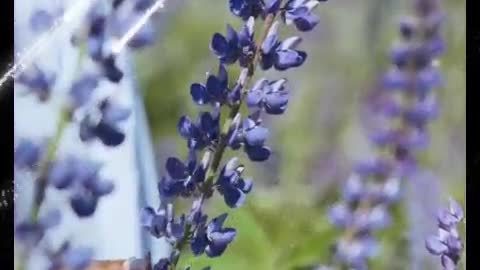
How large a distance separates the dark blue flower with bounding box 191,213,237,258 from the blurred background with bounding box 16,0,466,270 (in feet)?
0.04

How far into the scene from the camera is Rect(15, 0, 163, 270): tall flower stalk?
→ 3.58 ft

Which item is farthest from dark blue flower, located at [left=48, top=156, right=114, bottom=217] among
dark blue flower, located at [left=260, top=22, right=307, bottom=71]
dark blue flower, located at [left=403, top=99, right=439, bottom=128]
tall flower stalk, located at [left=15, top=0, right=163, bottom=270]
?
dark blue flower, located at [left=403, top=99, right=439, bottom=128]

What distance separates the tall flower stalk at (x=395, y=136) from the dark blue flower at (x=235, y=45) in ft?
0.62

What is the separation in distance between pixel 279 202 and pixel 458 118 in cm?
26

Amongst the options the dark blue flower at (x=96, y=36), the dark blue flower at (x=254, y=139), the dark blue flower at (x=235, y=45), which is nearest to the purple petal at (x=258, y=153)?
the dark blue flower at (x=254, y=139)

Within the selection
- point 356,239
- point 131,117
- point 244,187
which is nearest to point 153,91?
point 131,117

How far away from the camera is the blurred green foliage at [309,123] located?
1122 millimetres

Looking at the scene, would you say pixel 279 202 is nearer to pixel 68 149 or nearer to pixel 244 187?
pixel 244 187

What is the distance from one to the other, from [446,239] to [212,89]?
37 centimetres

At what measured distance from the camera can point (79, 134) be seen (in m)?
1.10

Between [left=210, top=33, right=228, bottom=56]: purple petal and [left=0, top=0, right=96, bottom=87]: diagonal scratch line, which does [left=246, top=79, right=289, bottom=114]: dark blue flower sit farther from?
[left=0, top=0, right=96, bottom=87]: diagonal scratch line

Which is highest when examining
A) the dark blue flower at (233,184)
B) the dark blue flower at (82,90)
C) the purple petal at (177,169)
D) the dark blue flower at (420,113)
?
the dark blue flower at (82,90)

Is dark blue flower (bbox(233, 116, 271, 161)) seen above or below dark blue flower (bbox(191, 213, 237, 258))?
above

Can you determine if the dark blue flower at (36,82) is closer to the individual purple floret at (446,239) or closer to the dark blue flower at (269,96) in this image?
the dark blue flower at (269,96)
